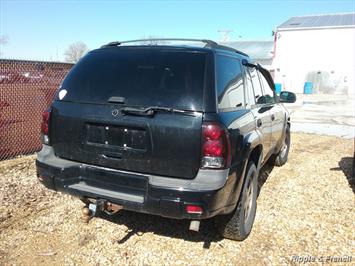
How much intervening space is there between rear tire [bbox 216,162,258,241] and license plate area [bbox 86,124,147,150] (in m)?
1.17

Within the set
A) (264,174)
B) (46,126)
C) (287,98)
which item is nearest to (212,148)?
(46,126)

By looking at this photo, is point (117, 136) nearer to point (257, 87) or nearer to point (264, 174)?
point (257, 87)

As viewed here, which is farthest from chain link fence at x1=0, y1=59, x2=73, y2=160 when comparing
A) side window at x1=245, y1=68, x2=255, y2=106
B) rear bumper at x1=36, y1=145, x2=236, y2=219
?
side window at x1=245, y1=68, x2=255, y2=106

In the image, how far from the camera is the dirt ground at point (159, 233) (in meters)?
3.41

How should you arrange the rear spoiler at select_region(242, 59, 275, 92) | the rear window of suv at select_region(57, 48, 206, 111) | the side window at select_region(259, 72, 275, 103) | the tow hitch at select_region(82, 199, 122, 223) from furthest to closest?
the side window at select_region(259, 72, 275, 103), the rear spoiler at select_region(242, 59, 275, 92), the tow hitch at select_region(82, 199, 122, 223), the rear window of suv at select_region(57, 48, 206, 111)

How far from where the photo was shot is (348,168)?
6.88 metres

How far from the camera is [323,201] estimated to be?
5.07 m

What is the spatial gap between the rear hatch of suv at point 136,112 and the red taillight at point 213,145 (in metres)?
0.06

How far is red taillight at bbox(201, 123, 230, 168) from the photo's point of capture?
112 inches

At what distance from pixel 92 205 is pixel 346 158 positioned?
21.0 ft

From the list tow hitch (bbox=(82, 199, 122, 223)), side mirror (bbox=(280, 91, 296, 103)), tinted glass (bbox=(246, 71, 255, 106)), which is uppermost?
tinted glass (bbox=(246, 71, 255, 106))

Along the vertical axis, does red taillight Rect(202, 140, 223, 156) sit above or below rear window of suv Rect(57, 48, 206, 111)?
below

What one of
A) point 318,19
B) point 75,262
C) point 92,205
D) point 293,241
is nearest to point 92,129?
point 92,205

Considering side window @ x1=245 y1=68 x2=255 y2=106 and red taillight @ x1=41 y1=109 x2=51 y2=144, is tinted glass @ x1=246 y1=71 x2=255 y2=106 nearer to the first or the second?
side window @ x1=245 y1=68 x2=255 y2=106
